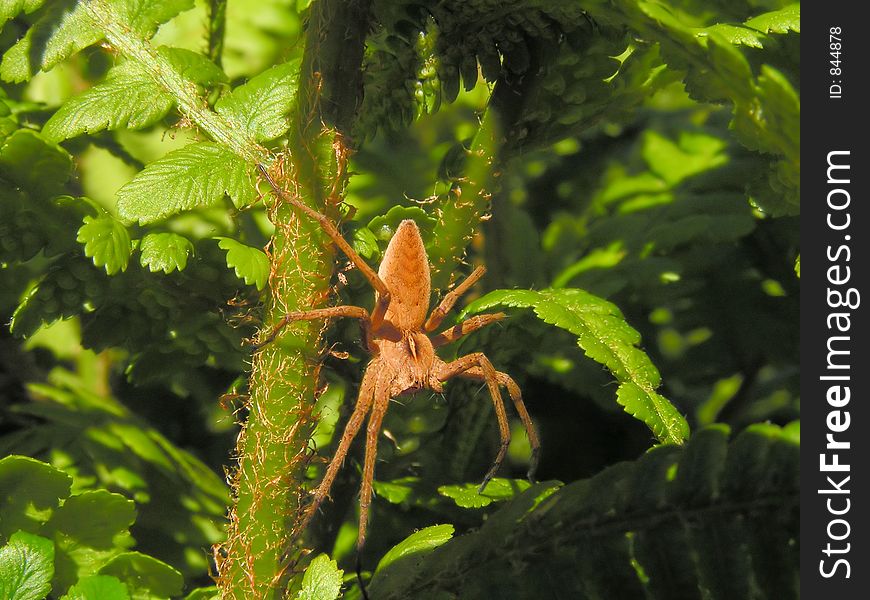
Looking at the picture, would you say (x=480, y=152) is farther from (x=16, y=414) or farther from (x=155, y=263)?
(x=16, y=414)

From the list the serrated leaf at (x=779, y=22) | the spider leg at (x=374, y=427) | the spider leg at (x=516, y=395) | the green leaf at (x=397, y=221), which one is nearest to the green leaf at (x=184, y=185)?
the green leaf at (x=397, y=221)

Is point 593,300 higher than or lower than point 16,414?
higher

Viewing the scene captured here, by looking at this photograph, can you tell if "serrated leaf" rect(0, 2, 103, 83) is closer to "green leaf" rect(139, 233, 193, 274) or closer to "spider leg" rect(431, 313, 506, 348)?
"green leaf" rect(139, 233, 193, 274)

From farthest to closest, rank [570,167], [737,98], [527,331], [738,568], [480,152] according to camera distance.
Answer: [570,167]
[527,331]
[480,152]
[738,568]
[737,98]

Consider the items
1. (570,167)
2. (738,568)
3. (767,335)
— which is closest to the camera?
(738,568)

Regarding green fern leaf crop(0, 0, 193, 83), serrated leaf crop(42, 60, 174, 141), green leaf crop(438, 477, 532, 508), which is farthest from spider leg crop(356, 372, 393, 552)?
green fern leaf crop(0, 0, 193, 83)

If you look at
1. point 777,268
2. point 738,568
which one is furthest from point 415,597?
point 777,268

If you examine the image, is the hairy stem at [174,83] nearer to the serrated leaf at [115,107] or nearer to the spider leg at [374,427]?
the serrated leaf at [115,107]
